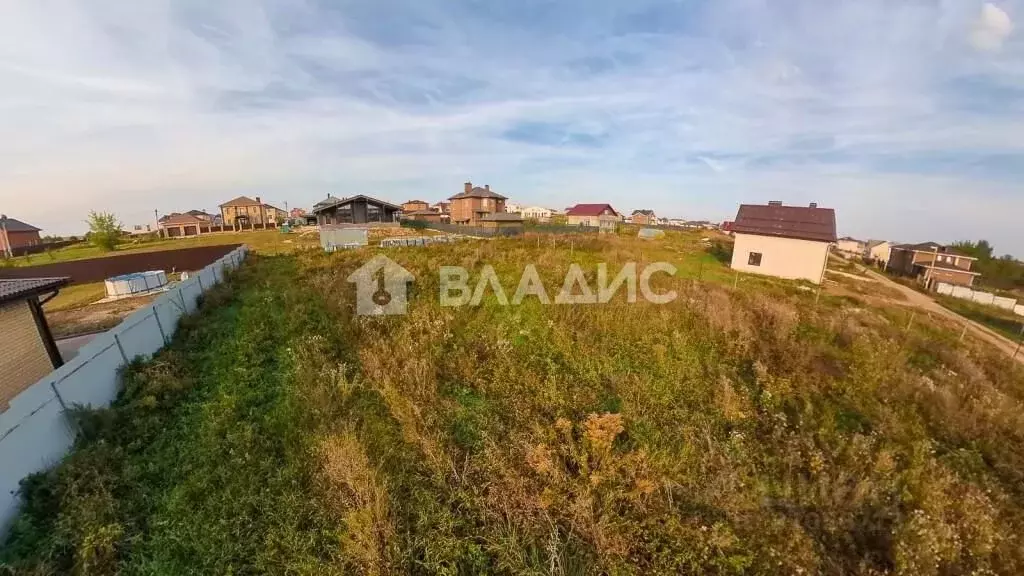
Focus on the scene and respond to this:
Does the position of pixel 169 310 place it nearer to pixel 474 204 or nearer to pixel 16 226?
pixel 474 204

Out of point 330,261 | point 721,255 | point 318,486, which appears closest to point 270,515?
point 318,486

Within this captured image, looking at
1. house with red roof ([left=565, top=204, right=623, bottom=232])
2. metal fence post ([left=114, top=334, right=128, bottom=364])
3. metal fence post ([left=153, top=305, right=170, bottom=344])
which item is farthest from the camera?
house with red roof ([left=565, top=204, right=623, bottom=232])

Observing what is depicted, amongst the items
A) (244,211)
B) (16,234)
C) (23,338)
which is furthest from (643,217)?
(16,234)

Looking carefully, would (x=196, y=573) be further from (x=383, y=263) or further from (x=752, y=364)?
(x=383, y=263)

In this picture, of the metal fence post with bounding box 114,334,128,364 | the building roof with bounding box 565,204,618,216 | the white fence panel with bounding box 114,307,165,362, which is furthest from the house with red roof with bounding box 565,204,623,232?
the metal fence post with bounding box 114,334,128,364

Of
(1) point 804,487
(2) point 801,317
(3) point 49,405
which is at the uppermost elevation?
(3) point 49,405

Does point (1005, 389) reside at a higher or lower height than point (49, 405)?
lower

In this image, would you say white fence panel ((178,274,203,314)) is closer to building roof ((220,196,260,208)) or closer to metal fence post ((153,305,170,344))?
metal fence post ((153,305,170,344))
